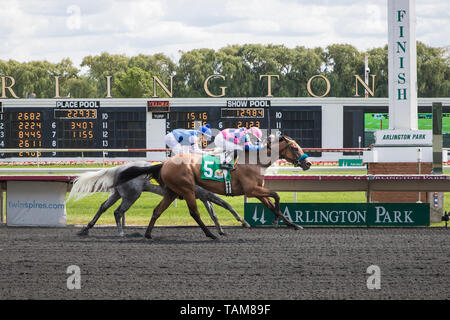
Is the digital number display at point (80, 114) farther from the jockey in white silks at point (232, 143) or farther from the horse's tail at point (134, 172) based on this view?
the horse's tail at point (134, 172)

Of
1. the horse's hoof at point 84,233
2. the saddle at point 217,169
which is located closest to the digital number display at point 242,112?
the horse's hoof at point 84,233

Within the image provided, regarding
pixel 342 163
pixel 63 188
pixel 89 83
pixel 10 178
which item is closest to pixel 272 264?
pixel 63 188

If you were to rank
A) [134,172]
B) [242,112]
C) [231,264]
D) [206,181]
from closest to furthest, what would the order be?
[231,264], [206,181], [134,172], [242,112]

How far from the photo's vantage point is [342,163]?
23.8 m

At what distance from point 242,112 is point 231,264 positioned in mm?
16046

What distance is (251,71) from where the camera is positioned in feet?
197

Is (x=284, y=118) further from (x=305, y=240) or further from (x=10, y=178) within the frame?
(x=305, y=240)

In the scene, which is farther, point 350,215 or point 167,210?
point 167,210

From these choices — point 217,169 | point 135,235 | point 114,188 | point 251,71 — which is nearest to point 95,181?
point 114,188

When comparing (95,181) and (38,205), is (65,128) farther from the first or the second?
(95,181)

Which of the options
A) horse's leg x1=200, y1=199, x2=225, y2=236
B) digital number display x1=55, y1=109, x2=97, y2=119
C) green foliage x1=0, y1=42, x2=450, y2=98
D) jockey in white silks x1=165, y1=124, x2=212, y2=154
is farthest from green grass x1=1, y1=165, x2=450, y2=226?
green foliage x1=0, y1=42, x2=450, y2=98

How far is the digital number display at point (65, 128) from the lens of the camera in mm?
23984

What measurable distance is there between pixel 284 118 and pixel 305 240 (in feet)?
46.2

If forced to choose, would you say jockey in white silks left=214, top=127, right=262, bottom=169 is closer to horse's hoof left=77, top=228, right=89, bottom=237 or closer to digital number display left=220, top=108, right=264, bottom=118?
horse's hoof left=77, top=228, right=89, bottom=237
